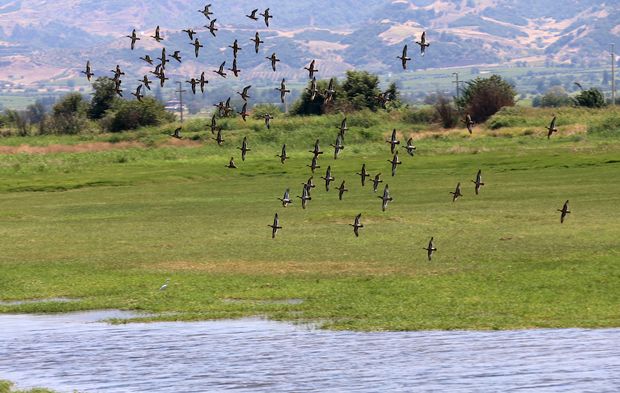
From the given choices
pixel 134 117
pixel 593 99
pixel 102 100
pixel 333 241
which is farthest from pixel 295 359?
pixel 102 100

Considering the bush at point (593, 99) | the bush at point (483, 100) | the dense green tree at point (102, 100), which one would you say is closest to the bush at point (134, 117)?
the dense green tree at point (102, 100)

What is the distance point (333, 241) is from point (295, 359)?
19372 millimetres

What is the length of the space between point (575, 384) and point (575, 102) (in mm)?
121992

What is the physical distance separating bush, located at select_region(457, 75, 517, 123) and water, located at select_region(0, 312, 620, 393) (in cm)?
9179

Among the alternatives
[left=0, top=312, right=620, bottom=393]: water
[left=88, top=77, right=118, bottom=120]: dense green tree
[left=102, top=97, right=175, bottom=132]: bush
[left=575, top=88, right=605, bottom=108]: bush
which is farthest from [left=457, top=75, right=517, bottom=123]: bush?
[left=0, top=312, right=620, bottom=393]: water

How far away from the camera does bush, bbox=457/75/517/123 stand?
126875mm

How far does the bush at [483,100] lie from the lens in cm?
12688

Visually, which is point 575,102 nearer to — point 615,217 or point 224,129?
point 224,129

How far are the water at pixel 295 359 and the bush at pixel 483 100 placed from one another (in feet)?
301

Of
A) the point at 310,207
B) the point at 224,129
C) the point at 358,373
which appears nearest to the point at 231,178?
the point at 310,207

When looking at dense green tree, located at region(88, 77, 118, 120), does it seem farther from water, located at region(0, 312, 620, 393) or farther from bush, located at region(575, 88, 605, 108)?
water, located at region(0, 312, 620, 393)

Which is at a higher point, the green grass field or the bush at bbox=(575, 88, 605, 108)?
the bush at bbox=(575, 88, 605, 108)

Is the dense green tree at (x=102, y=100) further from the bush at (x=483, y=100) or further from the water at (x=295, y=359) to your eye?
the water at (x=295, y=359)

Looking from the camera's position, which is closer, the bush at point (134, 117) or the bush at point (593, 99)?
the bush at point (134, 117)
